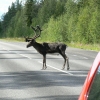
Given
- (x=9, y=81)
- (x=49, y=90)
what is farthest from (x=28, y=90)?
(x=9, y=81)

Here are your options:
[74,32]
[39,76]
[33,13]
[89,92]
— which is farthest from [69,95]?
[33,13]

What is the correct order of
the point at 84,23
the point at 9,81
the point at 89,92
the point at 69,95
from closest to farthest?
the point at 89,92
the point at 69,95
the point at 9,81
the point at 84,23

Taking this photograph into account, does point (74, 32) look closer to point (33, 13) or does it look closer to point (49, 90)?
point (49, 90)

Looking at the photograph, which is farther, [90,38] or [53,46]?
[90,38]

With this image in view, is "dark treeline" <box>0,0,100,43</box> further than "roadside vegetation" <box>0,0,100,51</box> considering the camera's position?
Yes

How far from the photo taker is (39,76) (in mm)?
13570

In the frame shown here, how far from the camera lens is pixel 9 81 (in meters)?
12.2

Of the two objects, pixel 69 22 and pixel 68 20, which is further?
pixel 68 20

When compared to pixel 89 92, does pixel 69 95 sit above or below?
below

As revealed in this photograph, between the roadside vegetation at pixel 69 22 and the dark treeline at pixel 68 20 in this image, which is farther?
the dark treeline at pixel 68 20

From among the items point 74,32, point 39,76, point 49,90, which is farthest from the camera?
point 74,32

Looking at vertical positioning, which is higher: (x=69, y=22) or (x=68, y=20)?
(x=68, y=20)

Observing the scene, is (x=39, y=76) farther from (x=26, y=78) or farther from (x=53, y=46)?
(x=53, y=46)

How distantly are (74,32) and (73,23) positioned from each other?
313 centimetres
